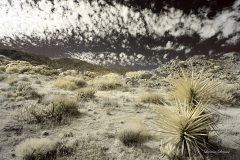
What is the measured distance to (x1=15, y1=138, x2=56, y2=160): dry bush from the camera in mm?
3830

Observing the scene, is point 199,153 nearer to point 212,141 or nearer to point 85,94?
point 212,141

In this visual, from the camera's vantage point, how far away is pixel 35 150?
393 cm

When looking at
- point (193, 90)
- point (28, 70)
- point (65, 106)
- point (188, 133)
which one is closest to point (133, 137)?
point (188, 133)

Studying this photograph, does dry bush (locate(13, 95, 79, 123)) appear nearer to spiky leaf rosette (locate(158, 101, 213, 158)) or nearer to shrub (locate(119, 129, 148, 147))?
shrub (locate(119, 129, 148, 147))

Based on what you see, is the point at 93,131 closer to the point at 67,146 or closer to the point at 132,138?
the point at 67,146

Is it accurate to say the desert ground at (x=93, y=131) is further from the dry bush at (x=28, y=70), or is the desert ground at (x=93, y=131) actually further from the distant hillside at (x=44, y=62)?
the distant hillside at (x=44, y=62)

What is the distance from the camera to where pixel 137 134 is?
15.5 ft

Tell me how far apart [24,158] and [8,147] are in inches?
30.3

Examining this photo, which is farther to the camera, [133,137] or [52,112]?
[52,112]

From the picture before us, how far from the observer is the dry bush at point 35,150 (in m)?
3.83

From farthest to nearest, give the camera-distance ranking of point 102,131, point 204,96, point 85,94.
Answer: point 85,94, point 102,131, point 204,96

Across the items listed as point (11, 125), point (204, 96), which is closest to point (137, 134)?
point (204, 96)

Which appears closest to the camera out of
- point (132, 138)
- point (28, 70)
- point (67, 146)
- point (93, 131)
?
point (67, 146)

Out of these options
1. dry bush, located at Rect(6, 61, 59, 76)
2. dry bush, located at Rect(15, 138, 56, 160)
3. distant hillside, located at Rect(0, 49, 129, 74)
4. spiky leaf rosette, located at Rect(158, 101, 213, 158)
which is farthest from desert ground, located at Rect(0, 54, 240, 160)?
distant hillside, located at Rect(0, 49, 129, 74)
